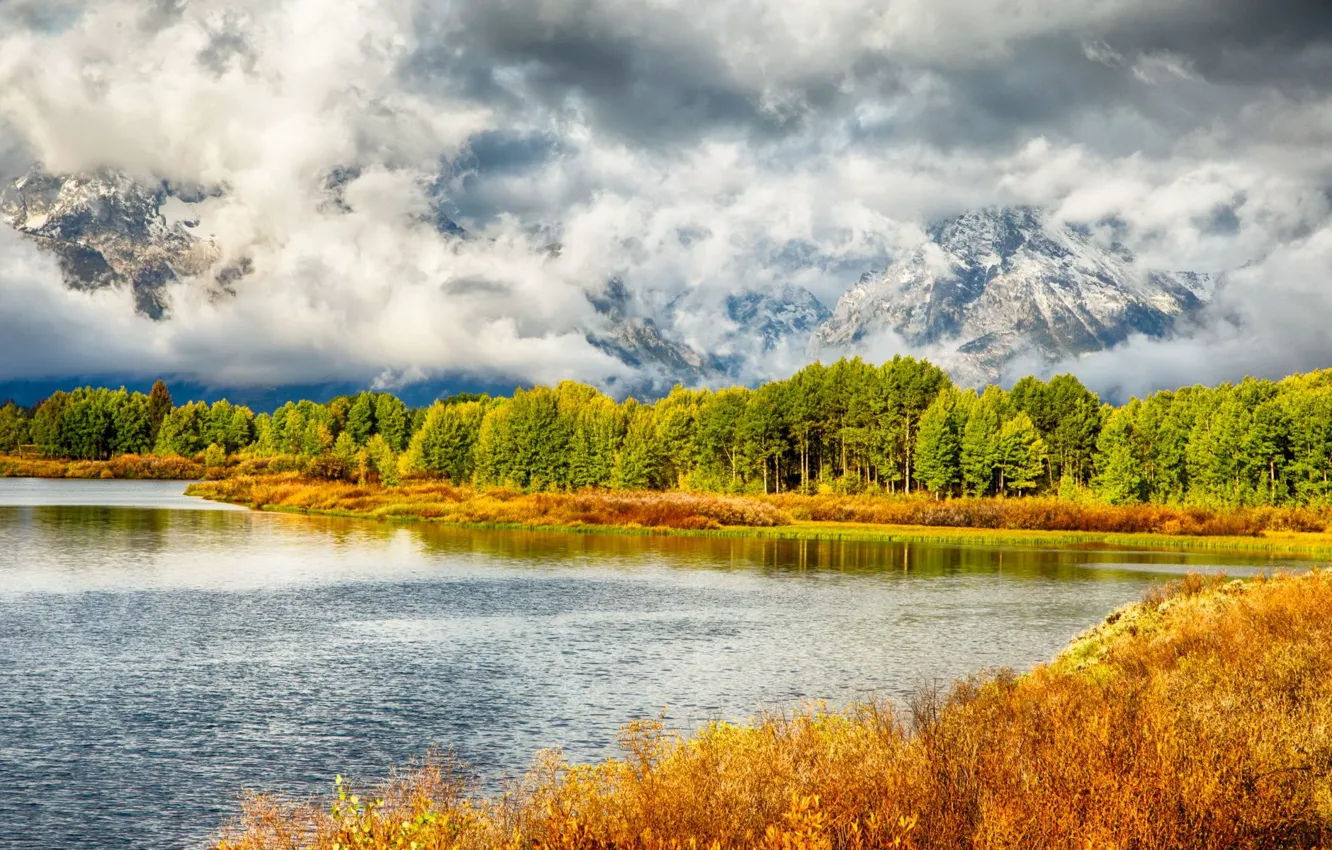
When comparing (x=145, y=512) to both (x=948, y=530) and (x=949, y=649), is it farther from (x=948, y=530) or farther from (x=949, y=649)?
(x=949, y=649)

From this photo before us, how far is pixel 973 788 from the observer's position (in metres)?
13.8

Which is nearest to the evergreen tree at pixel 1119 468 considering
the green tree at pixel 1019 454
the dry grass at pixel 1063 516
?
the green tree at pixel 1019 454

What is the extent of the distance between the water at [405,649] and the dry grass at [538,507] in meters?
27.1

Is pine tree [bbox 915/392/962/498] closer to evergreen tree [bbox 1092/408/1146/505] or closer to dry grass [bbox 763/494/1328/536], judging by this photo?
dry grass [bbox 763/494/1328/536]

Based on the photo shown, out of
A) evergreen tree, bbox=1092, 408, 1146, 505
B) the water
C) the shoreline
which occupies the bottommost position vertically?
the water

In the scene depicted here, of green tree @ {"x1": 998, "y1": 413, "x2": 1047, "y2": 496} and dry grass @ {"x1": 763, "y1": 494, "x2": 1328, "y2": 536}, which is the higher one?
green tree @ {"x1": 998, "y1": 413, "x2": 1047, "y2": 496}

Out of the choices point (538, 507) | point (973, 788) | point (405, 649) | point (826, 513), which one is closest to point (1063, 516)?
point (826, 513)

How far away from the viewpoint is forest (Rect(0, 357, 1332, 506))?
119750 millimetres

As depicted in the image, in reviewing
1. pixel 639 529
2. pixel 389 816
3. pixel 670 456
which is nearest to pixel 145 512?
pixel 639 529

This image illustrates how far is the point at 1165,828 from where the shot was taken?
38.6ft

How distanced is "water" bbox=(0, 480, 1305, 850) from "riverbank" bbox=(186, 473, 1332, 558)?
55.3 feet

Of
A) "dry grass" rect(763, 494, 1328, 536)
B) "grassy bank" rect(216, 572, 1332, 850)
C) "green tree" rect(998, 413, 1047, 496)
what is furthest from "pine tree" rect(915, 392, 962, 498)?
"grassy bank" rect(216, 572, 1332, 850)

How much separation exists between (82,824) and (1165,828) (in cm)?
1921

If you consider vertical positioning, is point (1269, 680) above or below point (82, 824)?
above
